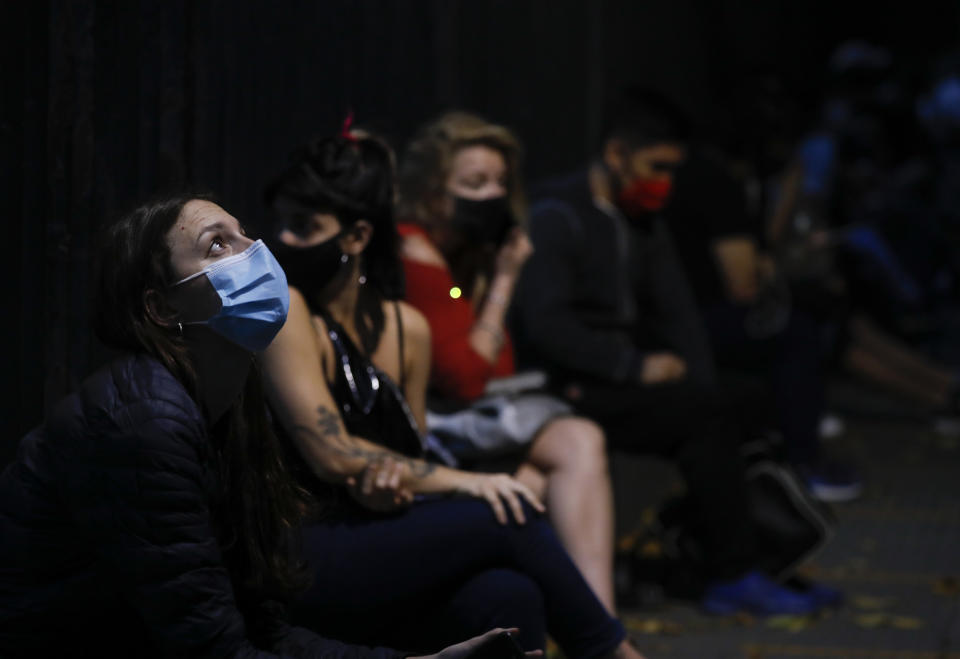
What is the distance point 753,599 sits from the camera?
17.7 feet

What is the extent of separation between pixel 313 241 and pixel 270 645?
1.11 meters

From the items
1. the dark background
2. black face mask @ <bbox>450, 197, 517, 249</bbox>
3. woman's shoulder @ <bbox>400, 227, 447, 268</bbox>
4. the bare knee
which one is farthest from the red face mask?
the bare knee

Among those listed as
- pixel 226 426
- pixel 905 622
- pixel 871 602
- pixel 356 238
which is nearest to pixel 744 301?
pixel 871 602

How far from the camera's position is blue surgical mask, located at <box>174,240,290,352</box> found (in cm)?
261

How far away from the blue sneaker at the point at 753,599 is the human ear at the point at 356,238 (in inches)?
90.0

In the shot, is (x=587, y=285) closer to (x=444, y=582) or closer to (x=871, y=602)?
(x=871, y=602)

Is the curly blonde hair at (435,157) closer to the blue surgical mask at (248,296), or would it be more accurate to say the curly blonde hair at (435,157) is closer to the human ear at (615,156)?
the human ear at (615,156)

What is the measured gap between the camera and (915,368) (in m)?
9.77

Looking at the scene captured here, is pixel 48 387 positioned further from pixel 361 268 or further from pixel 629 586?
pixel 629 586

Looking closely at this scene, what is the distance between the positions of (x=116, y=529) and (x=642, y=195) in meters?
3.47

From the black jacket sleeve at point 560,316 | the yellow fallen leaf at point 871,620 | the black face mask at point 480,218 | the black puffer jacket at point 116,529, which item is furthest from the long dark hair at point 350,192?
the yellow fallen leaf at point 871,620

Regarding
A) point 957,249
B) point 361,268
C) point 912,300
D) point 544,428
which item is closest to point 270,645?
point 361,268

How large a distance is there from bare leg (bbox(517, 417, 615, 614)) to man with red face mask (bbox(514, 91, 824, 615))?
103 centimetres

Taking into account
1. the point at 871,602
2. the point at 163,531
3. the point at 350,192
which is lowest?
the point at 871,602
